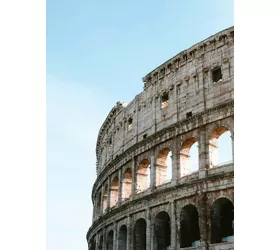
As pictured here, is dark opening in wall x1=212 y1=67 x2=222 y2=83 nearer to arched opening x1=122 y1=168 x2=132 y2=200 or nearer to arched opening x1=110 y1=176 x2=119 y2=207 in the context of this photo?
arched opening x1=122 y1=168 x2=132 y2=200

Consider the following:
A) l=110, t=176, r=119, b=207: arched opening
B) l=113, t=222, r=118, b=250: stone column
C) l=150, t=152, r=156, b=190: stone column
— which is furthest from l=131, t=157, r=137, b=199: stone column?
l=110, t=176, r=119, b=207: arched opening

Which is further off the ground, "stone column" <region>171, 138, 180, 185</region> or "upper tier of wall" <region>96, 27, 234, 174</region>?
"upper tier of wall" <region>96, 27, 234, 174</region>

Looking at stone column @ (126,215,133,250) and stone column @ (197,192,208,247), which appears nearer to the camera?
stone column @ (197,192,208,247)

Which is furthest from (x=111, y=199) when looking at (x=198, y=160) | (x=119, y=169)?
(x=198, y=160)

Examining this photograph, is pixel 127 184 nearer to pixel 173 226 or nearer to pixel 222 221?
pixel 173 226

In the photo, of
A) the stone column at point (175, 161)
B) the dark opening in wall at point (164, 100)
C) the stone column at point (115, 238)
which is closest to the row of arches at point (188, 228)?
the stone column at point (115, 238)

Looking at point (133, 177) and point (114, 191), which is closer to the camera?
point (133, 177)

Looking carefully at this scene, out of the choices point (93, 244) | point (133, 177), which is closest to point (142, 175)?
point (133, 177)
